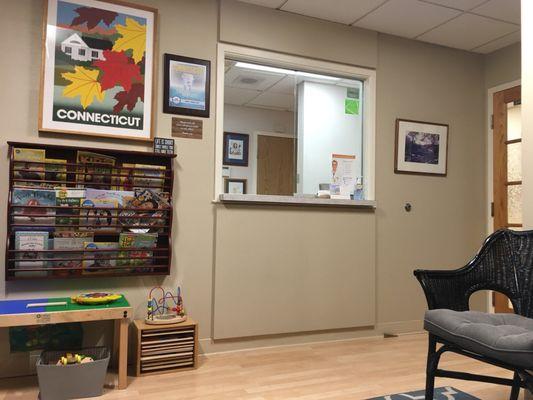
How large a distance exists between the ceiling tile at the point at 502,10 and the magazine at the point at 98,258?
3060mm

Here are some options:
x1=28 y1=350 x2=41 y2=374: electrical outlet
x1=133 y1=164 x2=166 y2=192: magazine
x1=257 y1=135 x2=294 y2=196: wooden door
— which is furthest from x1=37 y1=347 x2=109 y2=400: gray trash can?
x1=257 y1=135 x2=294 y2=196: wooden door

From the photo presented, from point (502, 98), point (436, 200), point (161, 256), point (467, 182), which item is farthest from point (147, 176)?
point (502, 98)

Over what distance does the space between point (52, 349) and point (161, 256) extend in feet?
2.69

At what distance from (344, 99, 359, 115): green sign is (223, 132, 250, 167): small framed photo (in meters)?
1.06

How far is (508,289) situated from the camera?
216 centimetres

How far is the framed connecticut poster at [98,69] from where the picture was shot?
8.90ft

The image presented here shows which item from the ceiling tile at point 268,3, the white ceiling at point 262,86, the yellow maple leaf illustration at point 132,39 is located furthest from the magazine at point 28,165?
the ceiling tile at point 268,3

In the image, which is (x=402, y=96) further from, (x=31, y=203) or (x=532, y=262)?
(x=31, y=203)

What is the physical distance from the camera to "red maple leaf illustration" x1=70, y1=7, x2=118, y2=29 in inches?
109

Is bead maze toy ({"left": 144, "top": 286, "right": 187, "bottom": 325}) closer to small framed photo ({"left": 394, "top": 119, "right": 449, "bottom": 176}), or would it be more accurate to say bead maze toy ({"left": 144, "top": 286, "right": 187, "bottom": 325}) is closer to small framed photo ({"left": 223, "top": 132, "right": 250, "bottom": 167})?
small framed photo ({"left": 223, "top": 132, "right": 250, "bottom": 167})

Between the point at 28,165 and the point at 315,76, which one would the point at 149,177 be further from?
the point at 315,76

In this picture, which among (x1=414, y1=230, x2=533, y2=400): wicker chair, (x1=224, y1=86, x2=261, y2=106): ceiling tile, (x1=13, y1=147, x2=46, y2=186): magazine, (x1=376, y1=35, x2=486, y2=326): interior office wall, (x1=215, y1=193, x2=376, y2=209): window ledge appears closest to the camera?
(x1=414, y1=230, x2=533, y2=400): wicker chair

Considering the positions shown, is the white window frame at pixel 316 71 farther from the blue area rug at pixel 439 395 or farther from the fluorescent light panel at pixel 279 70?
the blue area rug at pixel 439 395

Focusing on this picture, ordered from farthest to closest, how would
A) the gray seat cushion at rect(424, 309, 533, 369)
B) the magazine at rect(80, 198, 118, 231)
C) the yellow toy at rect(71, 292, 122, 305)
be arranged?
the magazine at rect(80, 198, 118, 231) < the yellow toy at rect(71, 292, 122, 305) < the gray seat cushion at rect(424, 309, 533, 369)
